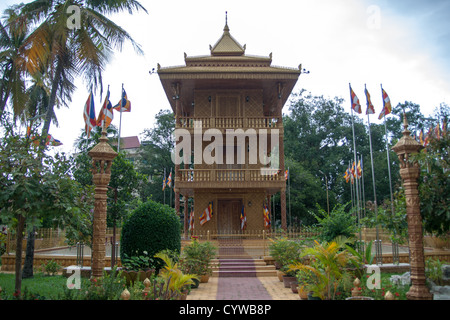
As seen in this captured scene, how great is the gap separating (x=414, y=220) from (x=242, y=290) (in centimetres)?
455

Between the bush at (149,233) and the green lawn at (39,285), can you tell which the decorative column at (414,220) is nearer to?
the bush at (149,233)

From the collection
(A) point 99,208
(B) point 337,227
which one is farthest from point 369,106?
(A) point 99,208

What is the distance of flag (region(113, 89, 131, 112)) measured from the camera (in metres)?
17.2

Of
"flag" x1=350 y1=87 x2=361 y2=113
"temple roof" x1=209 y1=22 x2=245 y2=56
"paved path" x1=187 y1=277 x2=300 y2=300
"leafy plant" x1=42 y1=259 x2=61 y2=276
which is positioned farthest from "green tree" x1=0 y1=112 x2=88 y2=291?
"temple roof" x1=209 y1=22 x2=245 y2=56

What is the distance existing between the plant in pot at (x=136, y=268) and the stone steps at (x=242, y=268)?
2.32 m

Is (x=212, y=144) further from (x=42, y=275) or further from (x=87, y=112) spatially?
(x=42, y=275)

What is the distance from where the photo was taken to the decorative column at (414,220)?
6.54 meters

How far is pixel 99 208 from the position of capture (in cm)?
719

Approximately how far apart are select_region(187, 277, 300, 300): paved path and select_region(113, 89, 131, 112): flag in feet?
32.7

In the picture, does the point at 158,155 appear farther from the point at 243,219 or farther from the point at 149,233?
the point at 149,233

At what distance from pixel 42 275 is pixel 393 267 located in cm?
1161

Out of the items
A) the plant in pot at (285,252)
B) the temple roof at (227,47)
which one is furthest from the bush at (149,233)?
the temple roof at (227,47)
